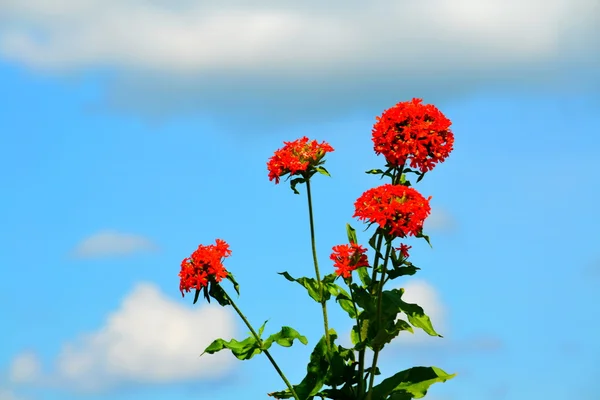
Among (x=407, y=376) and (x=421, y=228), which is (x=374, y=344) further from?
(x=421, y=228)

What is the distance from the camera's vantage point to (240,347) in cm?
956

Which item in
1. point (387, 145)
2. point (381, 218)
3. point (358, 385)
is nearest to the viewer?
point (381, 218)

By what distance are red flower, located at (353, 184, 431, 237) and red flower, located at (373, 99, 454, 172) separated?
1.99ft

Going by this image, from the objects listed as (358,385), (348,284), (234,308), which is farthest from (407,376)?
(234,308)

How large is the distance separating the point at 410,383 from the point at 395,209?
8.12 ft

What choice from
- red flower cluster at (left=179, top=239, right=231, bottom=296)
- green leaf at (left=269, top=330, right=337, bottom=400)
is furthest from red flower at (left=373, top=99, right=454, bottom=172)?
green leaf at (left=269, top=330, right=337, bottom=400)

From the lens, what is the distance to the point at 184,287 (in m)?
9.20

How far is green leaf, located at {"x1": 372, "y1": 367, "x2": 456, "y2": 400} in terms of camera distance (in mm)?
9523

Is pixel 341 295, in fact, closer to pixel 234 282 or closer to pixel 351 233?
pixel 351 233

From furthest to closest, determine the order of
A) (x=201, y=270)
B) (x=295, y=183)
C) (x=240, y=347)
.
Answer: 1. (x=295, y=183)
2. (x=240, y=347)
3. (x=201, y=270)

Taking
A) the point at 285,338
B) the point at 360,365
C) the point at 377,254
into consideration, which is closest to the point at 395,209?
the point at 377,254

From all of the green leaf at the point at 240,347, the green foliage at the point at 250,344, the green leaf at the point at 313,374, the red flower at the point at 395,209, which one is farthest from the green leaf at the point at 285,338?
the red flower at the point at 395,209

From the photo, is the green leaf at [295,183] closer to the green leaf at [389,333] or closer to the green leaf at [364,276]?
the green leaf at [364,276]

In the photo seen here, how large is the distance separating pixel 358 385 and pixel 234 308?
1.62 m
